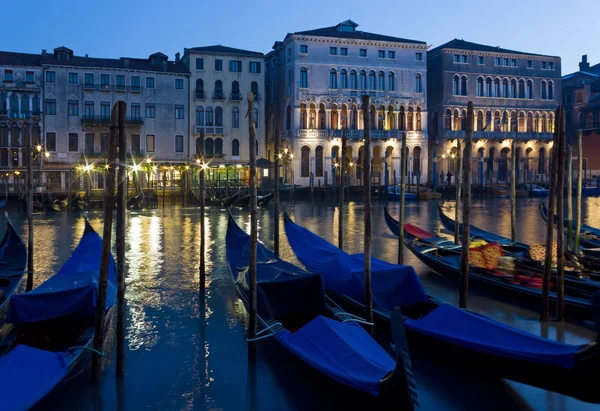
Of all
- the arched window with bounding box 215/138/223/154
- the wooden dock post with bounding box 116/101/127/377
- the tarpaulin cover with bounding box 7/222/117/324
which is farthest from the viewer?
the arched window with bounding box 215/138/223/154

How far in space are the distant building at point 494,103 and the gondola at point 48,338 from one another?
2989cm

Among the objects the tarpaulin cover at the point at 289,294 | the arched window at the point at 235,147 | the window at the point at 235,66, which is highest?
the window at the point at 235,66

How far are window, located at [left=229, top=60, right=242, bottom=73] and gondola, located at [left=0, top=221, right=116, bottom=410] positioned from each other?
83.9 feet

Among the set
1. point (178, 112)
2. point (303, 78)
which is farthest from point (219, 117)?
point (303, 78)

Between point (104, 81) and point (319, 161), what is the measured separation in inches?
482

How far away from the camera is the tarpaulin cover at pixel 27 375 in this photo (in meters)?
3.63

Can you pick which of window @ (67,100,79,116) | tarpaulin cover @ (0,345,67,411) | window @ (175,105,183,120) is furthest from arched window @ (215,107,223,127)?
tarpaulin cover @ (0,345,67,411)

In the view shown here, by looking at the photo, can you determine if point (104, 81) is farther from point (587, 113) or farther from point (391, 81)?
point (587, 113)

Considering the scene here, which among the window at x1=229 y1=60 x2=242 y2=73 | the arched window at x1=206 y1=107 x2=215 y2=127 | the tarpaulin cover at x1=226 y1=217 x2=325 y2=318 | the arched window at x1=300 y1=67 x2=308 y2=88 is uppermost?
the window at x1=229 y1=60 x2=242 y2=73

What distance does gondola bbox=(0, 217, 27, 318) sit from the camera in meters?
6.69

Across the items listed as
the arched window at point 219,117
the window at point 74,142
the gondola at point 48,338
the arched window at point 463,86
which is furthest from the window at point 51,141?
the gondola at point 48,338

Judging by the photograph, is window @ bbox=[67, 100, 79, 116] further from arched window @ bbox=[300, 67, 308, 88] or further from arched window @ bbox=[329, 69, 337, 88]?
arched window @ bbox=[329, 69, 337, 88]

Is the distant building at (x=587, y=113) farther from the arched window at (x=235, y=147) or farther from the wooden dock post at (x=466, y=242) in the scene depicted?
the wooden dock post at (x=466, y=242)

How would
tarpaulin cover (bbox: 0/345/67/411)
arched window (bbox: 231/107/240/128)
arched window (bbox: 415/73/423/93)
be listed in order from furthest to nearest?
arched window (bbox: 415/73/423/93) → arched window (bbox: 231/107/240/128) → tarpaulin cover (bbox: 0/345/67/411)
